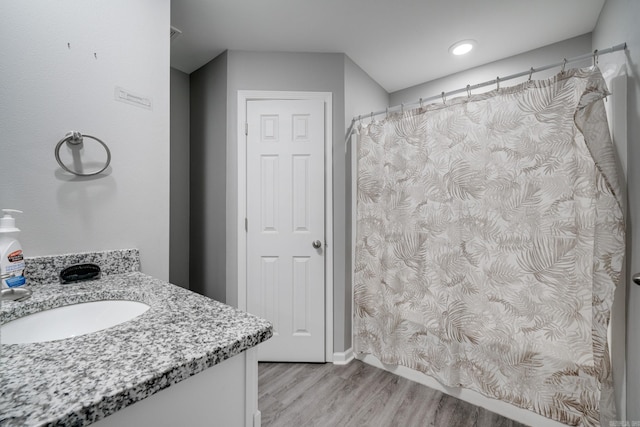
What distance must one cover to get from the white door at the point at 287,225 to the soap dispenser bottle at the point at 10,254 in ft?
4.25

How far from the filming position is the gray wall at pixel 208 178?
2.18 m

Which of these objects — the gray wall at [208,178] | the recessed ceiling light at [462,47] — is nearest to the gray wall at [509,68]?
the recessed ceiling light at [462,47]

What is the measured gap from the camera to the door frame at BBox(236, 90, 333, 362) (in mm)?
2061

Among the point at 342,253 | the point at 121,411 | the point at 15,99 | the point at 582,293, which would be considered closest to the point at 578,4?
the point at 582,293

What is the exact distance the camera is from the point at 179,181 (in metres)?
2.45

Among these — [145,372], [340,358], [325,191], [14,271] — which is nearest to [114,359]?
[145,372]

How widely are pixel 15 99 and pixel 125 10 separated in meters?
0.60

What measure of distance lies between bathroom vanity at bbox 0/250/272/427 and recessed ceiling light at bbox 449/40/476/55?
7.51ft

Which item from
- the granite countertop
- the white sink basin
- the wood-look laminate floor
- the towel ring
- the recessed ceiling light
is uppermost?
the recessed ceiling light

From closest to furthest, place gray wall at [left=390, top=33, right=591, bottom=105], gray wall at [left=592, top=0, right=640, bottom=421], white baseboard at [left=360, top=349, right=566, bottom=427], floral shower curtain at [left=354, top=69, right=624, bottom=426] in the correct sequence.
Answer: gray wall at [left=592, top=0, right=640, bottom=421]
floral shower curtain at [left=354, top=69, right=624, bottom=426]
white baseboard at [left=360, top=349, right=566, bottom=427]
gray wall at [left=390, top=33, right=591, bottom=105]

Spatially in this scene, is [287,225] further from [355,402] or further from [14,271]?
[14,271]

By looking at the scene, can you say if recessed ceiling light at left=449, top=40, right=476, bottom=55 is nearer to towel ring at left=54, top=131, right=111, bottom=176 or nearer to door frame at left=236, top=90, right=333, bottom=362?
door frame at left=236, top=90, right=333, bottom=362

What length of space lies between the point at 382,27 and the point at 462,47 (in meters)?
0.67

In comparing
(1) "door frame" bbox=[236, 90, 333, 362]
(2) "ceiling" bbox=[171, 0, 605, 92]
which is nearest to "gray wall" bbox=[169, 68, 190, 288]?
(2) "ceiling" bbox=[171, 0, 605, 92]
